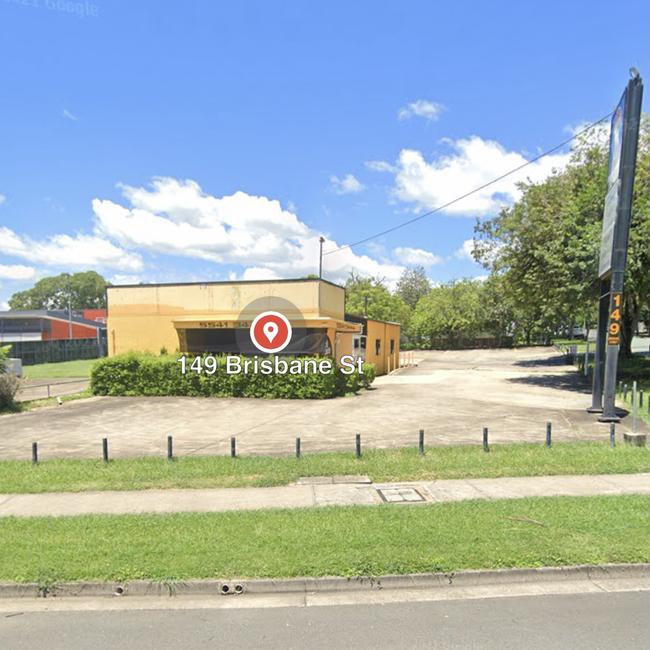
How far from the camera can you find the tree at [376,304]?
2591 inches

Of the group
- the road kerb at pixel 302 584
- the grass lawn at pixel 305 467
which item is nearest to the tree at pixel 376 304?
the grass lawn at pixel 305 467

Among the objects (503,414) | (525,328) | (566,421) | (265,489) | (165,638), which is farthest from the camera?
(525,328)

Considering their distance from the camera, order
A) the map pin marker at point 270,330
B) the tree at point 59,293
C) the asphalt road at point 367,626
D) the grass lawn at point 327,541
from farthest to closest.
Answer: the tree at point 59,293 → the map pin marker at point 270,330 → the grass lawn at point 327,541 → the asphalt road at point 367,626

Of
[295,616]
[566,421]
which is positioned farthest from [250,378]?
[295,616]

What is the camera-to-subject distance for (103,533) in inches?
226

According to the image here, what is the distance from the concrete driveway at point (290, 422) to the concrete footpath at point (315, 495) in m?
2.71

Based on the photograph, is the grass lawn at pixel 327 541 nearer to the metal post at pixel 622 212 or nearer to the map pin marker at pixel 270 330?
the metal post at pixel 622 212

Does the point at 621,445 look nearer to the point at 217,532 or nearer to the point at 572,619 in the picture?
the point at 572,619

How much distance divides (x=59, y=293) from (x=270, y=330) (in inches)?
4707

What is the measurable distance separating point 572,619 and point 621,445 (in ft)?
23.9

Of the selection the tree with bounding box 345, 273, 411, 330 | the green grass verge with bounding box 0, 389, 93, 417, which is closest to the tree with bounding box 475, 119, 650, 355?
the green grass verge with bounding box 0, 389, 93, 417

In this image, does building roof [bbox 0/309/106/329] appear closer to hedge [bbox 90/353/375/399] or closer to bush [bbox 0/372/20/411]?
hedge [bbox 90/353/375/399]

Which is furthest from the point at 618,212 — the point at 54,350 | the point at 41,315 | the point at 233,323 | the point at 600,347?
the point at 41,315

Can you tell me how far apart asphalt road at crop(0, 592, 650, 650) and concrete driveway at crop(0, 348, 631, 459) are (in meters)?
6.04
